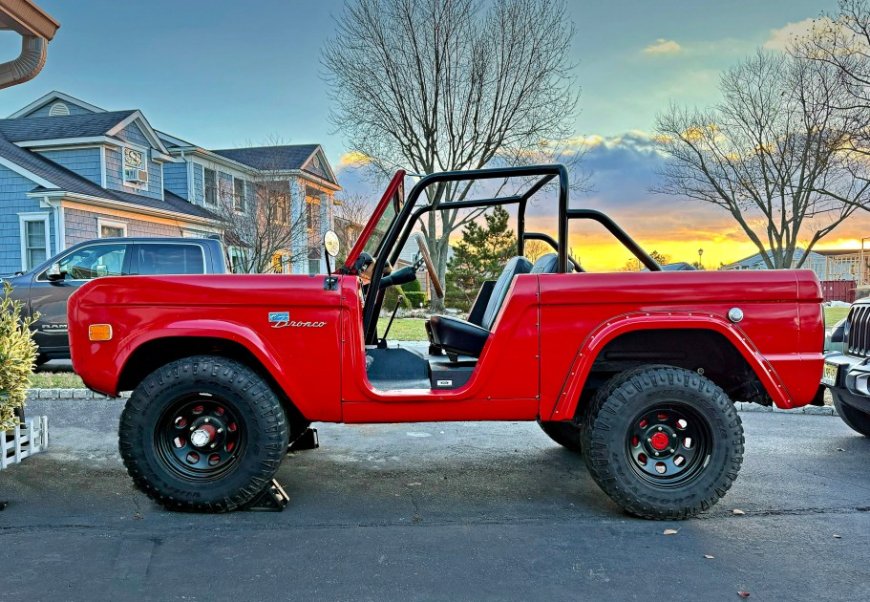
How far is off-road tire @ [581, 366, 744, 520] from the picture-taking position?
10.9 feet

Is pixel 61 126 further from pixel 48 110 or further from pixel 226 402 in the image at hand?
pixel 226 402

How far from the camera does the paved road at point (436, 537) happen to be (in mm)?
A: 2605

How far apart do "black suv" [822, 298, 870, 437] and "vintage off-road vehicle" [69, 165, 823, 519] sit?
117cm

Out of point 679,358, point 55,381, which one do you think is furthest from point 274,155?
point 679,358

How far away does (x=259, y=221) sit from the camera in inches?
724

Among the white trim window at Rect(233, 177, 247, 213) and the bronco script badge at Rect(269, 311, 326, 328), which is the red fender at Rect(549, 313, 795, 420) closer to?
the bronco script badge at Rect(269, 311, 326, 328)

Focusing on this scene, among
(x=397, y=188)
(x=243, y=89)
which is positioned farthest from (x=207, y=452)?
(x=243, y=89)

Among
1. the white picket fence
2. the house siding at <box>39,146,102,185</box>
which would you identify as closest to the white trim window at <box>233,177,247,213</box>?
the house siding at <box>39,146,102,185</box>

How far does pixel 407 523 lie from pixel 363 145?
63.0 ft

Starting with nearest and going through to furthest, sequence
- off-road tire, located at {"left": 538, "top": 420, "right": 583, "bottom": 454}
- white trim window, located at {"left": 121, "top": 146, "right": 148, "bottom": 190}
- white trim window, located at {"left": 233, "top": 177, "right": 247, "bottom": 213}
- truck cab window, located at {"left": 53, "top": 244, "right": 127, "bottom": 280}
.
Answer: off-road tire, located at {"left": 538, "top": 420, "right": 583, "bottom": 454} → truck cab window, located at {"left": 53, "top": 244, "right": 127, "bottom": 280} → white trim window, located at {"left": 121, "top": 146, "right": 148, "bottom": 190} → white trim window, located at {"left": 233, "top": 177, "right": 247, "bottom": 213}

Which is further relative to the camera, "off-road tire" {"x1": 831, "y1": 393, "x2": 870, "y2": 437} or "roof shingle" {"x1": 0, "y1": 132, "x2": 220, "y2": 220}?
"roof shingle" {"x1": 0, "y1": 132, "x2": 220, "y2": 220}

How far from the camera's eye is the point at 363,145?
21094 mm

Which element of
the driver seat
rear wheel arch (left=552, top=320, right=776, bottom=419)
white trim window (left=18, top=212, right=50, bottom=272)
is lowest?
rear wheel arch (left=552, top=320, right=776, bottom=419)

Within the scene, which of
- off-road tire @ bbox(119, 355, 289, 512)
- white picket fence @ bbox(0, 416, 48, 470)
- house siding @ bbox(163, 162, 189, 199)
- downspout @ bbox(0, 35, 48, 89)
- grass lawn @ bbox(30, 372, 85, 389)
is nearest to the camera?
off-road tire @ bbox(119, 355, 289, 512)
